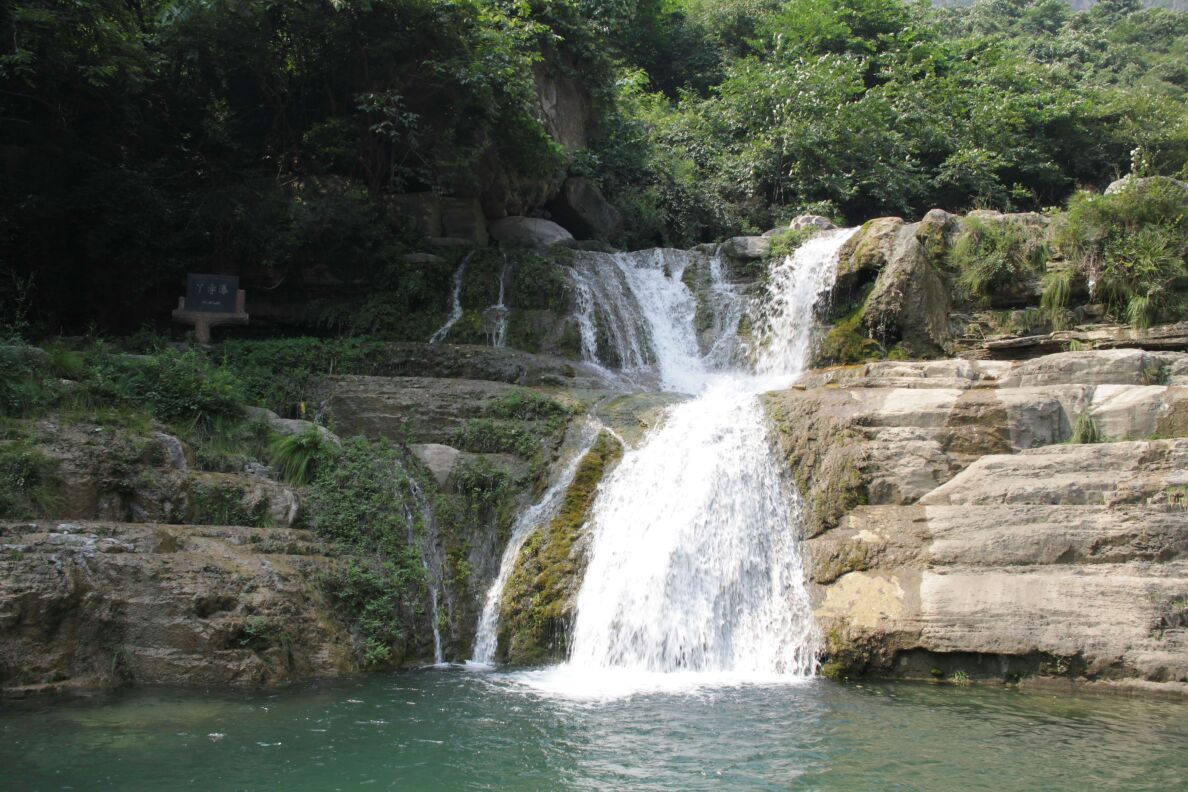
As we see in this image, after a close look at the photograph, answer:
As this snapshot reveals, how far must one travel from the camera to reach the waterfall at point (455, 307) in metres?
17.0

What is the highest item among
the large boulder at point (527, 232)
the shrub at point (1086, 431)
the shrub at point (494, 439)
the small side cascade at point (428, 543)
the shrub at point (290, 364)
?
the large boulder at point (527, 232)


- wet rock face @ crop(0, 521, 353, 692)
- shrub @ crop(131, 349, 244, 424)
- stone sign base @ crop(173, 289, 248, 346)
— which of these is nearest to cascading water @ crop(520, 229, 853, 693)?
wet rock face @ crop(0, 521, 353, 692)

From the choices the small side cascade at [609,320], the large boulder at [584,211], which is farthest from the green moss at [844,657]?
the large boulder at [584,211]

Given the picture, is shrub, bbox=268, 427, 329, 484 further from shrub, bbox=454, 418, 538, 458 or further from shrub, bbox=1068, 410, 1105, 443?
shrub, bbox=1068, 410, 1105, 443

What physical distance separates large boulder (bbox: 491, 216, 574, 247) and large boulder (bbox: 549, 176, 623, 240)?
1.56 m

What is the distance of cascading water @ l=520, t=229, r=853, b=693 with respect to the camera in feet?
31.5

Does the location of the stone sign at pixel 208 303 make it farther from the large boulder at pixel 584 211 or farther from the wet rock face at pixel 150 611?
the large boulder at pixel 584 211

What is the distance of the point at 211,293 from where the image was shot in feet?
48.0

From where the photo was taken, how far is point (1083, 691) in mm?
8250

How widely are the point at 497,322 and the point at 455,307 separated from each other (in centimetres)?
99

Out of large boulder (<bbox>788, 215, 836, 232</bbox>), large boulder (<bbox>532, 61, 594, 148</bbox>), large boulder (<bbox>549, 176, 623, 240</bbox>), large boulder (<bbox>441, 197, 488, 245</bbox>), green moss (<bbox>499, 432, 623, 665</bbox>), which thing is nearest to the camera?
green moss (<bbox>499, 432, 623, 665</bbox>)

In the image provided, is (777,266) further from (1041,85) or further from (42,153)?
(1041,85)

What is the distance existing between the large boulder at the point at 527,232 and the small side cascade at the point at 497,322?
2.82 m

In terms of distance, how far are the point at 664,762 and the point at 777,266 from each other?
42.6 feet
